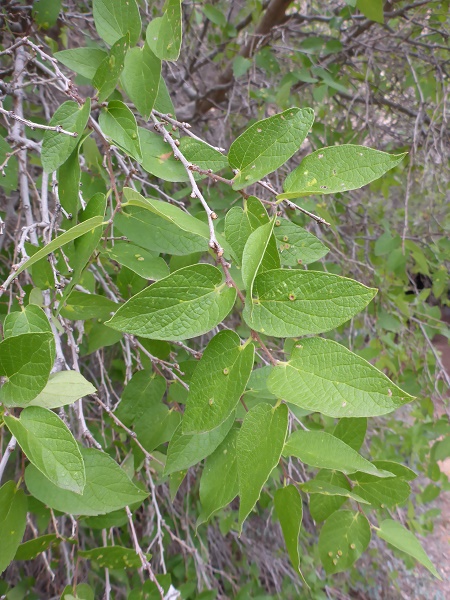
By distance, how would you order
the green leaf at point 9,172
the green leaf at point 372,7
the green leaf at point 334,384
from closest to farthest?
the green leaf at point 334,384 → the green leaf at point 9,172 → the green leaf at point 372,7

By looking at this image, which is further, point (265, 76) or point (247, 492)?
point (265, 76)

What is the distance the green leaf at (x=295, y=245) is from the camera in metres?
0.63

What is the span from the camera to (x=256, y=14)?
1672mm

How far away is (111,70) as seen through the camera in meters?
0.62

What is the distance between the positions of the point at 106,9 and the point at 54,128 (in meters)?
0.21

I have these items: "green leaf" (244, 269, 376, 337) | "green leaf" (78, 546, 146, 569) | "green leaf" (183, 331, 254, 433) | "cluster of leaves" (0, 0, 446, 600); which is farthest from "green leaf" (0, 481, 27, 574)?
"green leaf" (244, 269, 376, 337)

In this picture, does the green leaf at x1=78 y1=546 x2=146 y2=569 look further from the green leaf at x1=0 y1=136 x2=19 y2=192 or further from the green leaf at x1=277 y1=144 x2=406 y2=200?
the green leaf at x1=0 y1=136 x2=19 y2=192

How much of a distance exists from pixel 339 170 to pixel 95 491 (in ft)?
1.57

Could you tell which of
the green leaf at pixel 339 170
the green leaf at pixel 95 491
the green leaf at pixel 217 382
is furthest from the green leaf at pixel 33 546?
the green leaf at pixel 339 170

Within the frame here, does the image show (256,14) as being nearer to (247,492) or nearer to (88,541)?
(247,492)

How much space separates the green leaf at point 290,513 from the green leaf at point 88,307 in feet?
1.13

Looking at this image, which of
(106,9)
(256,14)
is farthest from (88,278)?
(256,14)

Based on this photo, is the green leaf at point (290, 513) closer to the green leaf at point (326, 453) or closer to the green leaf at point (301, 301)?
the green leaf at point (326, 453)

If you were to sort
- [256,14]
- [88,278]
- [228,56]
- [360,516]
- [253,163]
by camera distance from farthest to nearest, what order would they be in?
[228,56]
[256,14]
[88,278]
[360,516]
[253,163]
